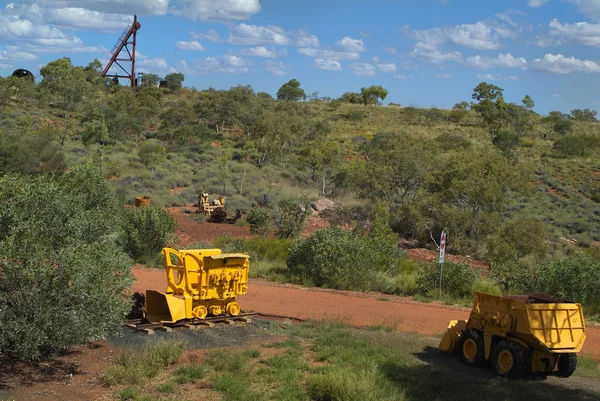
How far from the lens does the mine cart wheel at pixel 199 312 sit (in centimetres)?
1183

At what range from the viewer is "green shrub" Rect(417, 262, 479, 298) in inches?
675

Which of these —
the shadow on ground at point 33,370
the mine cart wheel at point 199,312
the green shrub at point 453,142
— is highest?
the green shrub at point 453,142

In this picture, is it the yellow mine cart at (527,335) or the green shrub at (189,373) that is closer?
the green shrub at (189,373)

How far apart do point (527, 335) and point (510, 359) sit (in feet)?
1.72

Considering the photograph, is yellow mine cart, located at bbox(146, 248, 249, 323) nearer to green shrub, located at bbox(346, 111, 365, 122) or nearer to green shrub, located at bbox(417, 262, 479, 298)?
green shrub, located at bbox(417, 262, 479, 298)

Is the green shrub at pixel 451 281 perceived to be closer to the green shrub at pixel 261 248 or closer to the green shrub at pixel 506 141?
the green shrub at pixel 261 248

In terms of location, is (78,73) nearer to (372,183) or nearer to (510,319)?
(372,183)

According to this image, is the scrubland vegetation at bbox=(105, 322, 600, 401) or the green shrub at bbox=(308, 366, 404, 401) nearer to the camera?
the green shrub at bbox=(308, 366, 404, 401)

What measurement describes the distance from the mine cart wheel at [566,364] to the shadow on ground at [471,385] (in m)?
0.11

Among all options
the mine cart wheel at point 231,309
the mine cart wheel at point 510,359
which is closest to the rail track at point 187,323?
the mine cart wheel at point 231,309

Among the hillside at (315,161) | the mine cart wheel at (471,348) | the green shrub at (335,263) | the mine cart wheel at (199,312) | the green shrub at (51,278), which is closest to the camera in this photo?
the green shrub at (51,278)

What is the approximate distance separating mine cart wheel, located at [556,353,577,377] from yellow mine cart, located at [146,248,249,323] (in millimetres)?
5333

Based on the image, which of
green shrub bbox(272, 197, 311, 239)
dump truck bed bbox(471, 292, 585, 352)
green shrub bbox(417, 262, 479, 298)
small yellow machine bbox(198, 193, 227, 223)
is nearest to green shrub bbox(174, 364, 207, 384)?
dump truck bed bbox(471, 292, 585, 352)

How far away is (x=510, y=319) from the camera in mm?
9719
